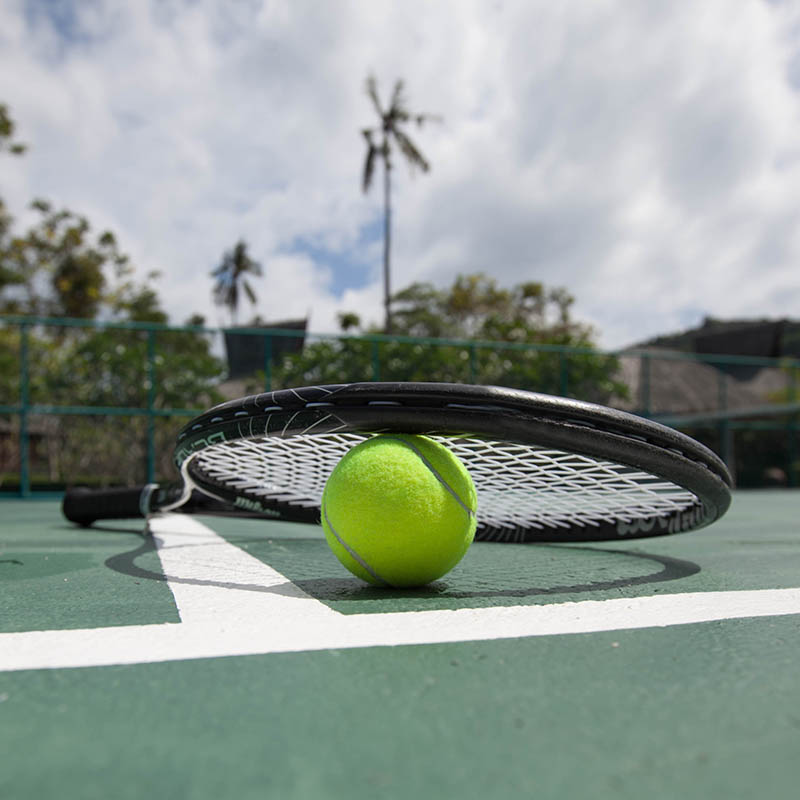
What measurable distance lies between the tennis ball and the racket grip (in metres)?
2.08

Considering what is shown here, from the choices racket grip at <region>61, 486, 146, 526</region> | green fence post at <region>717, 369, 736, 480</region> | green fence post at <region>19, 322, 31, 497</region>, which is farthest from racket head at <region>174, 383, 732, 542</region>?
green fence post at <region>717, 369, 736, 480</region>

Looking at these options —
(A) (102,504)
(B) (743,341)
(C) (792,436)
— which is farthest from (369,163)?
(A) (102,504)

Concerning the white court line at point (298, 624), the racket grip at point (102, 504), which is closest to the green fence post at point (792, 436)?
the racket grip at point (102, 504)

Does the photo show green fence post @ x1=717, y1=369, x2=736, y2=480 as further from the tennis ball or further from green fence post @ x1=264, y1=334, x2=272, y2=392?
the tennis ball

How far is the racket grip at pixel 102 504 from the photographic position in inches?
141

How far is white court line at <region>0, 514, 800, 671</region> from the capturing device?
1263 mm

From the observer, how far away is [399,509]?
1668mm

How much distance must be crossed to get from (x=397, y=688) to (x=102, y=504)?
10.2ft

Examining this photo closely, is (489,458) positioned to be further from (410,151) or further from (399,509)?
(410,151)

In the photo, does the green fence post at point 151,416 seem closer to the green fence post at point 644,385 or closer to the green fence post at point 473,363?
the green fence post at point 473,363

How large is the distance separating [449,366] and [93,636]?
815cm

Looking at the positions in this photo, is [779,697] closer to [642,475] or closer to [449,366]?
[642,475]

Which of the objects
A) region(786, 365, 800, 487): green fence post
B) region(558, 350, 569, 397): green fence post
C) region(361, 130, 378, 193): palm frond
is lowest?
region(786, 365, 800, 487): green fence post

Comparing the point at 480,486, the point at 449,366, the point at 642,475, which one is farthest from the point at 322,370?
the point at 642,475
